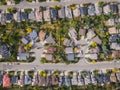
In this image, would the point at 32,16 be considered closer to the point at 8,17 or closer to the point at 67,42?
the point at 8,17

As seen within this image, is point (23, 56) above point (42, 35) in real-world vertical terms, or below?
below

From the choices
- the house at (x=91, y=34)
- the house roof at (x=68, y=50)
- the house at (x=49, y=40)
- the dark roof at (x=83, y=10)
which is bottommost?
the house roof at (x=68, y=50)

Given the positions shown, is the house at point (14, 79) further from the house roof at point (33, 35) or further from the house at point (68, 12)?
the house at point (68, 12)

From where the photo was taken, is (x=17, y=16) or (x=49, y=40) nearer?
(x=49, y=40)

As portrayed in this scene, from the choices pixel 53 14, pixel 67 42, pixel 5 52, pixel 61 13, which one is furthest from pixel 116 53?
pixel 5 52

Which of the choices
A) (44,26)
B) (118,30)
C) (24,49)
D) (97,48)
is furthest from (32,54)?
(118,30)

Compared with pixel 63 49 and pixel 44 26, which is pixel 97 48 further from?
pixel 44 26

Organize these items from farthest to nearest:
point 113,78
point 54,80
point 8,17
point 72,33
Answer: point 8,17, point 72,33, point 54,80, point 113,78

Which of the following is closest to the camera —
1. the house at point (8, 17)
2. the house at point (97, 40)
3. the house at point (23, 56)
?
the house at point (97, 40)

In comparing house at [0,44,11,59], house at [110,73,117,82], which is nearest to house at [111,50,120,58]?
house at [110,73,117,82]

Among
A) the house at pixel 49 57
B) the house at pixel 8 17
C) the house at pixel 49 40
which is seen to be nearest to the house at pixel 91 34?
the house at pixel 49 40

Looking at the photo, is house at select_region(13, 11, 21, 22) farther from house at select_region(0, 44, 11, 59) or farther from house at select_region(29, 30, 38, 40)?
house at select_region(0, 44, 11, 59)
